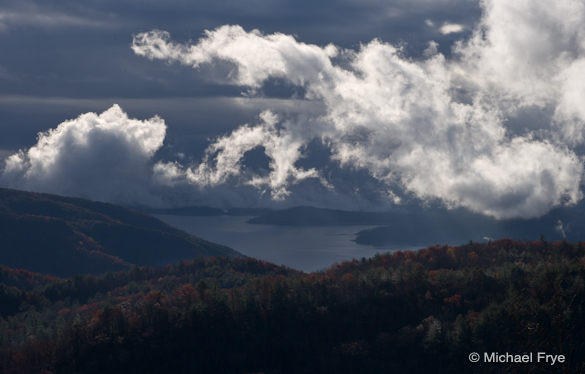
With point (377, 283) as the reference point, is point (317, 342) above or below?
below

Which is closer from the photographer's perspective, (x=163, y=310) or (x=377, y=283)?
(x=163, y=310)

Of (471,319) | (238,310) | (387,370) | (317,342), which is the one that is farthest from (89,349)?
(471,319)

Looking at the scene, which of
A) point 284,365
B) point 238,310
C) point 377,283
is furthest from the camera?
point 377,283

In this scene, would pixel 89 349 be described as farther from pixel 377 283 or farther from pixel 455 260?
pixel 455 260

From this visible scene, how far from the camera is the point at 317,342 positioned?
12669cm

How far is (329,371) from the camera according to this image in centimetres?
11900

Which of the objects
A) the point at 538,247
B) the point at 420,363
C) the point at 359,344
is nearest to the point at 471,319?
the point at 420,363

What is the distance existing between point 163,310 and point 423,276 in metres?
60.2

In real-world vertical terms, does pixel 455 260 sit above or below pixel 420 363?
above

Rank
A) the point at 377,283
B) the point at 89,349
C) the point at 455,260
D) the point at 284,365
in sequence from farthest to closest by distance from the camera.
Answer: the point at 455,260
the point at 377,283
the point at 284,365
the point at 89,349

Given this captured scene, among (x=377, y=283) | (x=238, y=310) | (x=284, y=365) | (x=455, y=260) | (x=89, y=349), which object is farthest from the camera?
(x=455, y=260)

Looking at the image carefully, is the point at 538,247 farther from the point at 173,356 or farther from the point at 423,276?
the point at 173,356

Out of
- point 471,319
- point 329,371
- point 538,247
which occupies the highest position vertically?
point 538,247

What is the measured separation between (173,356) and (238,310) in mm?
17610
